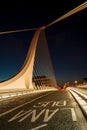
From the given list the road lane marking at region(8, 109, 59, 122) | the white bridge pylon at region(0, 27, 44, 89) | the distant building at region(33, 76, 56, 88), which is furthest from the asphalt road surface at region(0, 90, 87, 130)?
the distant building at region(33, 76, 56, 88)

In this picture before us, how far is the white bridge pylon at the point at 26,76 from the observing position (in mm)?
39219

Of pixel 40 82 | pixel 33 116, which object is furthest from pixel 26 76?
pixel 33 116

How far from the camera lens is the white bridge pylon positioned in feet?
129

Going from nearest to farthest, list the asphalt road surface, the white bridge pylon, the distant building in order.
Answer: the asphalt road surface → the white bridge pylon → the distant building

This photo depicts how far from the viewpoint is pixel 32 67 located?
4834cm

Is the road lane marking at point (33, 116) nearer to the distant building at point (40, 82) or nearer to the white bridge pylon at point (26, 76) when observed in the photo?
the white bridge pylon at point (26, 76)

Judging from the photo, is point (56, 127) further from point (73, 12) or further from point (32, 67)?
point (32, 67)

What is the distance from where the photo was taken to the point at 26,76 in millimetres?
45875

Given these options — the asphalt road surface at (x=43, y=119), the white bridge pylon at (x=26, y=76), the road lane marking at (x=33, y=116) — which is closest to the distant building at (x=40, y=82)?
the white bridge pylon at (x=26, y=76)

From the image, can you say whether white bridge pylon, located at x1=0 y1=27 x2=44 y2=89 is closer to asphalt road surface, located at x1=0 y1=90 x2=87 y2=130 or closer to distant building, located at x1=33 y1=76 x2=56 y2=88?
distant building, located at x1=33 y1=76 x2=56 y2=88

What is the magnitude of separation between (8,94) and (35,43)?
80.0ft

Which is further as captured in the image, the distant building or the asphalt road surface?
the distant building

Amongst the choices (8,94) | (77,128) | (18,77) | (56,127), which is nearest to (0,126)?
(56,127)

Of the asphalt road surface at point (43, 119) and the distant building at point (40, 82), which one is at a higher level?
the distant building at point (40, 82)
